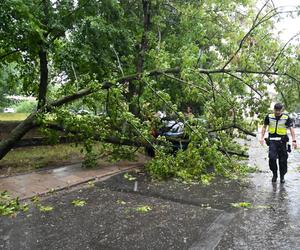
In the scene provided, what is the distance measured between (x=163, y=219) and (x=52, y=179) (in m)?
3.33

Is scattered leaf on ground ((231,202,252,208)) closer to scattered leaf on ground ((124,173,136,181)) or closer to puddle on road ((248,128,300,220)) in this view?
puddle on road ((248,128,300,220))

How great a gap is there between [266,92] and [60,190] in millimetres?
5019

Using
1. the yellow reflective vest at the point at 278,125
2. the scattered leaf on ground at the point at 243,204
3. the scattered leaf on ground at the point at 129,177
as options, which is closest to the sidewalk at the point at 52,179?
the scattered leaf on ground at the point at 129,177

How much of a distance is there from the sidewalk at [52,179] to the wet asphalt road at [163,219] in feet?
1.50

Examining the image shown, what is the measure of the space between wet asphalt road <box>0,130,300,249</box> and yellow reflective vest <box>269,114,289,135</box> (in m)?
1.19

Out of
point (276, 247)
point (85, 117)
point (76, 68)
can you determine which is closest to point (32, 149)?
point (76, 68)

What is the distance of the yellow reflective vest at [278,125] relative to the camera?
7465mm

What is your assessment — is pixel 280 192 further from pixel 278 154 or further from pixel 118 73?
pixel 118 73

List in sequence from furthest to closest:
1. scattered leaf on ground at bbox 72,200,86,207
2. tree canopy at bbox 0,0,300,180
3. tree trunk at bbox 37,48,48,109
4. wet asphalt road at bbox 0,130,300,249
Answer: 1. tree trunk at bbox 37,48,48,109
2. tree canopy at bbox 0,0,300,180
3. scattered leaf on ground at bbox 72,200,86,207
4. wet asphalt road at bbox 0,130,300,249

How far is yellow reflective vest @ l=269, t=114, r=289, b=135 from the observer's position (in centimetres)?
746

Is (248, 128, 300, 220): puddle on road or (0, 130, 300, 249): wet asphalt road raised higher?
(0, 130, 300, 249): wet asphalt road

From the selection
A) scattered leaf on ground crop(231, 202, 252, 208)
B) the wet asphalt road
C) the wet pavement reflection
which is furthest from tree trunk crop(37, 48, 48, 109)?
the wet pavement reflection

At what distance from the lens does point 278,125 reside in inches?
295

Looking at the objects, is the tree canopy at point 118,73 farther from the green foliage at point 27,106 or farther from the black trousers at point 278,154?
the green foliage at point 27,106
